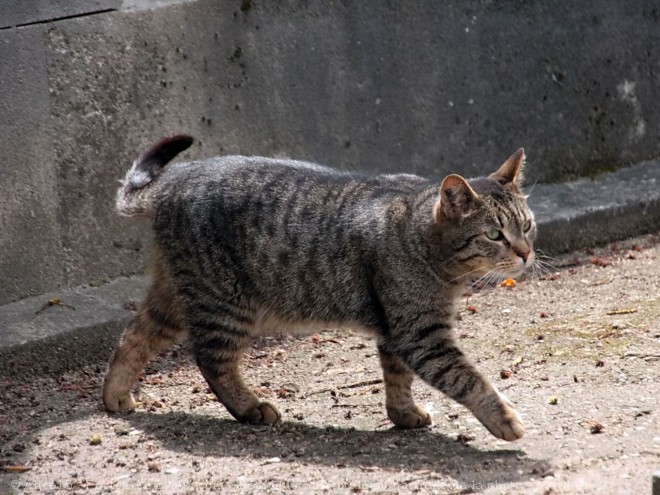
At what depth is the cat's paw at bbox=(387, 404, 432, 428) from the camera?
502 cm

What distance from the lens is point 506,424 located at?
4.57m

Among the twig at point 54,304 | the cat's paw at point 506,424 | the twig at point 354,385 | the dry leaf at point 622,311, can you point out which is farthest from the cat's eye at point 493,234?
the twig at point 54,304

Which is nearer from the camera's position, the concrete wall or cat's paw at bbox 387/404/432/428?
cat's paw at bbox 387/404/432/428

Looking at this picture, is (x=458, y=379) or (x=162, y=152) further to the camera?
(x=162, y=152)

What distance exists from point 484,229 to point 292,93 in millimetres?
2149

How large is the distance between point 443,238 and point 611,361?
109 centimetres

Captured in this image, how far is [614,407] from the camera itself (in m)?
4.88

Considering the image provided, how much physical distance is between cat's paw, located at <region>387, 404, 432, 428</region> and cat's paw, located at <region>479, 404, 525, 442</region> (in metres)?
0.46

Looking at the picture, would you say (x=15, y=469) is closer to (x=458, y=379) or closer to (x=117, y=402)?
(x=117, y=402)

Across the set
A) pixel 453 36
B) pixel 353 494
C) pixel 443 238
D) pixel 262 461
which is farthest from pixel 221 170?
pixel 453 36

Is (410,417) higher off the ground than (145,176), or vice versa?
(145,176)

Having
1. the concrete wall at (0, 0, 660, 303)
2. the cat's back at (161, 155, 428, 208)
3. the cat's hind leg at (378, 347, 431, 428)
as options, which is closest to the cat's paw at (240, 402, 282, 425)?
the cat's hind leg at (378, 347, 431, 428)

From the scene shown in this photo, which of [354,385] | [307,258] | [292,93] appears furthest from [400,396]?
[292,93]

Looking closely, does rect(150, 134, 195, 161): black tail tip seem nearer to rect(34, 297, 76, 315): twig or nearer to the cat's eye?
rect(34, 297, 76, 315): twig
